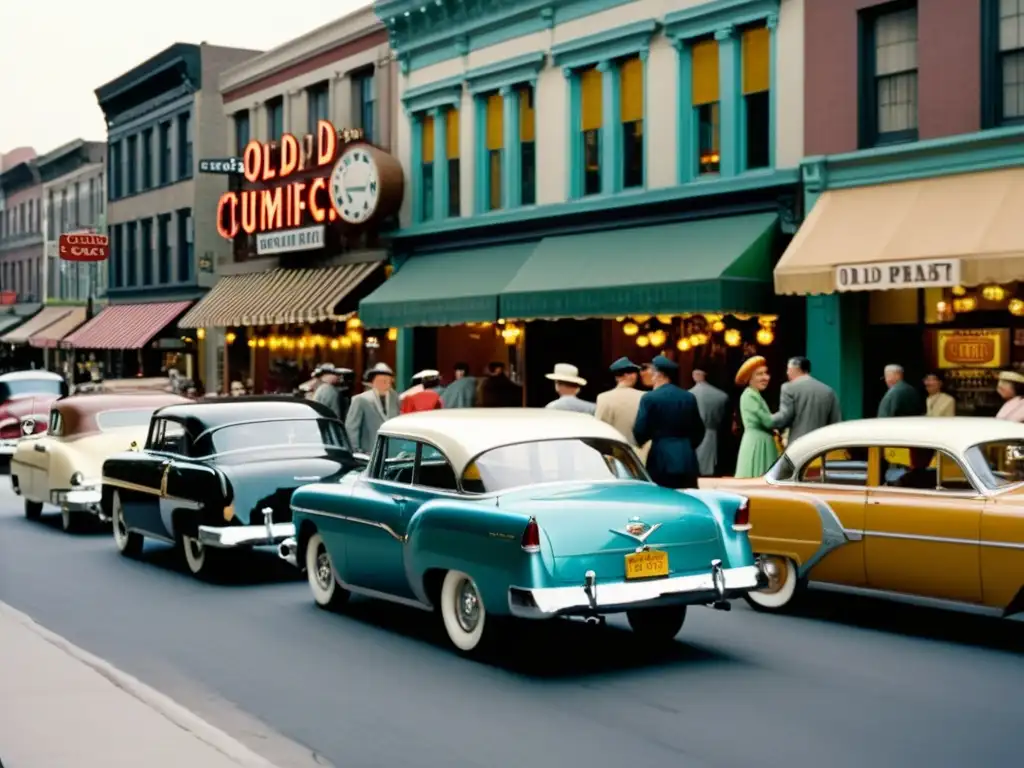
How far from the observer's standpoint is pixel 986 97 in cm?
1686

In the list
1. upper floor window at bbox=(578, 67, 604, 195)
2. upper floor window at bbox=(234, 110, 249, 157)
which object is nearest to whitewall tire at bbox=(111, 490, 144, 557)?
upper floor window at bbox=(578, 67, 604, 195)

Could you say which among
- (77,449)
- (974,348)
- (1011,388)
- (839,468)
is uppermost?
(974,348)

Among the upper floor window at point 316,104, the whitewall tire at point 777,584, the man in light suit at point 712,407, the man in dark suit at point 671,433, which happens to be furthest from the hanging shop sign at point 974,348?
the upper floor window at point 316,104

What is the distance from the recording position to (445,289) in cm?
2519

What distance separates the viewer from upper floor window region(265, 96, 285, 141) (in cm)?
3412

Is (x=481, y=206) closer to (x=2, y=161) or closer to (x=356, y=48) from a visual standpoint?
(x=356, y=48)

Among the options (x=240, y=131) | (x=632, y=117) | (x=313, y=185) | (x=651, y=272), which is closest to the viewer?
(x=651, y=272)

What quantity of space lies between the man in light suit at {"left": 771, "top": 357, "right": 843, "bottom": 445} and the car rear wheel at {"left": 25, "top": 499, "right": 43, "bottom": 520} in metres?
9.94

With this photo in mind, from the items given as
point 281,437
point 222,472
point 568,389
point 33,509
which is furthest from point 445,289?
point 222,472

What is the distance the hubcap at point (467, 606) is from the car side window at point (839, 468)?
2.99 m

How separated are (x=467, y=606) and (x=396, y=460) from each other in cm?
143

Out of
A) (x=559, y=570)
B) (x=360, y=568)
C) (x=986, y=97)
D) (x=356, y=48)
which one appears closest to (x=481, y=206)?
(x=356, y=48)

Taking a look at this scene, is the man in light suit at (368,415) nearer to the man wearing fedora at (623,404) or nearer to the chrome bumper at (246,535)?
the man wearing fedora at (623,404)

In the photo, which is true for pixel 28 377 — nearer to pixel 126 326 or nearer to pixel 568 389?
pixel 568 389
